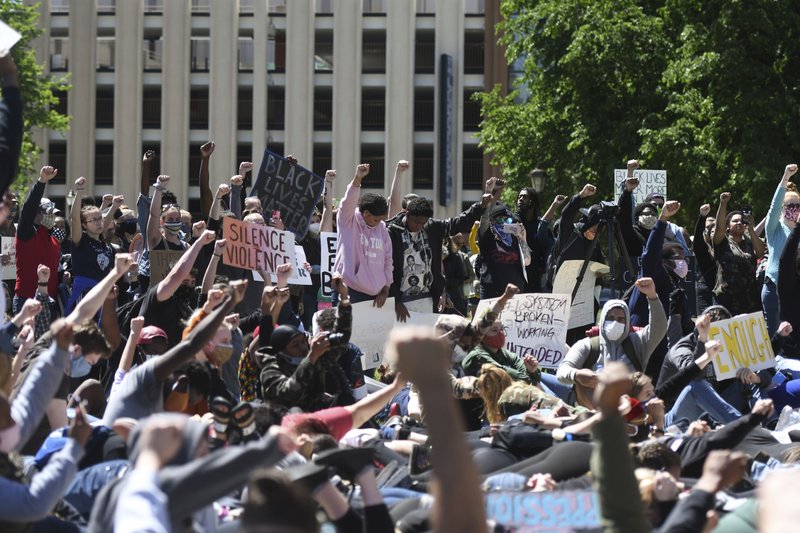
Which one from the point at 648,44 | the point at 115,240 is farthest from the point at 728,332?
the point at 648,44

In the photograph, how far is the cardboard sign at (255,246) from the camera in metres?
10.4

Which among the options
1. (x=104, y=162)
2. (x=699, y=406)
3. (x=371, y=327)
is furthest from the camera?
(x=104, y=162)

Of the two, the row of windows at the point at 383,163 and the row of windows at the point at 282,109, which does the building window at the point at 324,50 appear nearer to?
the row of windows at the point at 282,109

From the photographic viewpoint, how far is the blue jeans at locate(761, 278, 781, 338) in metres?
12.0

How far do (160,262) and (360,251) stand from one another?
1.57m

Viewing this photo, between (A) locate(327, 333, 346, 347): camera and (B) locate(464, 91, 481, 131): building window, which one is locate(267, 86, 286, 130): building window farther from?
(A) locate(327, 333, 346, 347): camera

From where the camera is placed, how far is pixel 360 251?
10398 mm

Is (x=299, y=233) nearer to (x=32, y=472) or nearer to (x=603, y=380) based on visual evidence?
(x=32, y=472)

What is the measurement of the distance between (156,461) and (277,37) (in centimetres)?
4964

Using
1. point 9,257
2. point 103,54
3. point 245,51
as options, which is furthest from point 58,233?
point 103,54

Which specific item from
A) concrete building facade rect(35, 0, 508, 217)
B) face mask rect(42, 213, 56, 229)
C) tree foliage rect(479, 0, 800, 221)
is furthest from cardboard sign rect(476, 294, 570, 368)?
concrete building facade rect(35, 0, 508, 217)

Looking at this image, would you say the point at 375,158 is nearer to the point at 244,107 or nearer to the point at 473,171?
the point at 473,171

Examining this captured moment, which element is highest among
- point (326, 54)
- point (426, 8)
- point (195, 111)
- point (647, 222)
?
point (426, 8)

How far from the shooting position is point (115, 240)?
13.8m
